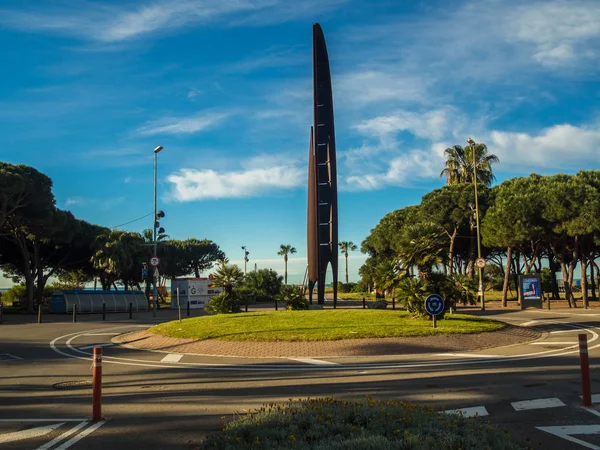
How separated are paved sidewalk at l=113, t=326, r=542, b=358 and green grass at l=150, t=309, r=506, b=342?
1.33 feet

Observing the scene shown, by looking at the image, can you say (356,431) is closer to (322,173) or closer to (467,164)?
(322,173)

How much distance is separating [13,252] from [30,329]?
26.7m

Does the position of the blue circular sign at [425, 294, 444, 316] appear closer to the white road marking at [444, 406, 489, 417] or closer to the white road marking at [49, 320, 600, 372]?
the white road marking at [49, 320, 600, 372]

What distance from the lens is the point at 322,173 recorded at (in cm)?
3534

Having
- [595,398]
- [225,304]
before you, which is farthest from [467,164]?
[595,398]

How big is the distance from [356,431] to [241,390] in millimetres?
4431

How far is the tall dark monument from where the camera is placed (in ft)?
113

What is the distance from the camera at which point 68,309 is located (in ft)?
131

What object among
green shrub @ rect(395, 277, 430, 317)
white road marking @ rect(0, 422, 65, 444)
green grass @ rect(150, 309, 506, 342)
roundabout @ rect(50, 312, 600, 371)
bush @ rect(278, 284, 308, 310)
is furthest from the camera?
bush @ rect(278, 284, 308, 310)

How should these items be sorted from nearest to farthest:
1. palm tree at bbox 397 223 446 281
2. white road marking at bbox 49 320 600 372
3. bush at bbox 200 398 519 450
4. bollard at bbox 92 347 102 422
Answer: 1. bush at bbox 200 398 519 450
2. bollard at bbox 92 347 102 422
3. white road marking at bbox 49 320 600 372
4. palm tree at bbox 397 223 446 281

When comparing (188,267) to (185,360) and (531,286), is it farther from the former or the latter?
(185,360)

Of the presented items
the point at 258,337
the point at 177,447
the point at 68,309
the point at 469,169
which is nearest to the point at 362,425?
the point at 177,447

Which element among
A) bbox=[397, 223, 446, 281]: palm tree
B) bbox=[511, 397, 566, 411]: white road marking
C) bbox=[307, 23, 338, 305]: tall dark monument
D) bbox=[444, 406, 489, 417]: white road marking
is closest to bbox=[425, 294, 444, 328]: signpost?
bbox=[397, 223, 446, 281]: palm tree

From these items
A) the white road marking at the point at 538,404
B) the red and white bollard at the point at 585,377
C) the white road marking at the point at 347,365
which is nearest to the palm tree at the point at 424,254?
the white road marking at the point at 347,365
